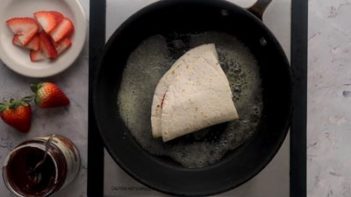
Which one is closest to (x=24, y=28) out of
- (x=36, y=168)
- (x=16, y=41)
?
(x=16, y=41)

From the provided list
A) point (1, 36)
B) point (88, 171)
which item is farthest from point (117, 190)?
point (1, 36)

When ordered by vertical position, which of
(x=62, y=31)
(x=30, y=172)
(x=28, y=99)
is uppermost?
(x=62, y=31)

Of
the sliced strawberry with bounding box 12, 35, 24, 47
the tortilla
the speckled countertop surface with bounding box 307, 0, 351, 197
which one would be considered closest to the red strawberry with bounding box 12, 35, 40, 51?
the sliced strawberry with bounding box 12, 35, 24, 47

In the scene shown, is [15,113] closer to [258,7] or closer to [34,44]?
[34,44]

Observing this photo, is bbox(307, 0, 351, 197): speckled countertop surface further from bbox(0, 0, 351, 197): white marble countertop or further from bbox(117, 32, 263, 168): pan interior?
bbox(117, 32, 263, 168): pan interior

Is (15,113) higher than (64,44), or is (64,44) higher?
(64,44)

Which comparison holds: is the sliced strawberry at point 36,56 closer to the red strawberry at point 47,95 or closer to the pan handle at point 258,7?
the red strawberry at point 47,95
